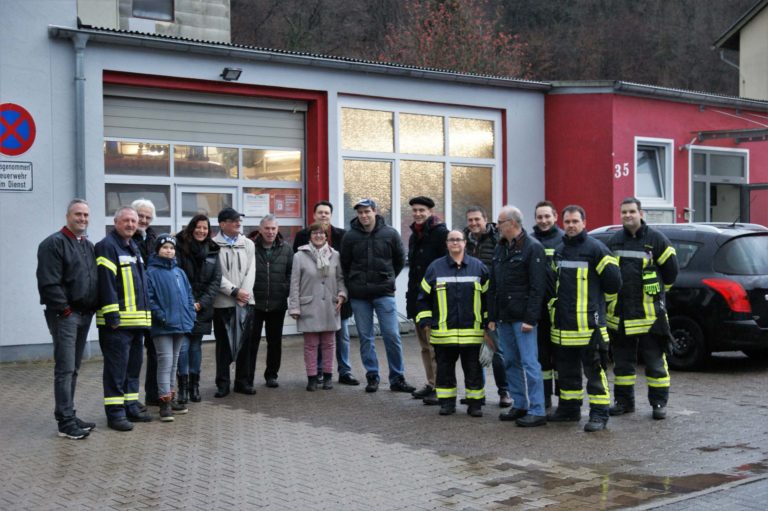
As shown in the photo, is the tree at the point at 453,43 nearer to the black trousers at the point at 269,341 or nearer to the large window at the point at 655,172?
the large window at the point at 655,172

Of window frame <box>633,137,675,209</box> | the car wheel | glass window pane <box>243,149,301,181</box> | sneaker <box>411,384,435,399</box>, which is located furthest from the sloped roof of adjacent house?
sneaker <box>411,384,435,399</box>

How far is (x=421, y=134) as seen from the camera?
16266 millimetres

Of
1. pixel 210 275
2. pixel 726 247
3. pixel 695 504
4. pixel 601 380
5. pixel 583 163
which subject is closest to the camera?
pixel 695 504

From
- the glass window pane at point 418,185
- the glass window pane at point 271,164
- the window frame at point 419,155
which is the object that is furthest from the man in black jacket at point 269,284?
the glass window pane at point 418,185

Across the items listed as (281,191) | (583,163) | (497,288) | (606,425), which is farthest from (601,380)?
(583,163)

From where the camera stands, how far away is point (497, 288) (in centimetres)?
891

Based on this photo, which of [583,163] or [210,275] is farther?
[583,163]

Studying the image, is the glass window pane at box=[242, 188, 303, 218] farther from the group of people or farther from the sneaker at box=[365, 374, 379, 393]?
the sneaker at box=[365, 374, 379, 393]

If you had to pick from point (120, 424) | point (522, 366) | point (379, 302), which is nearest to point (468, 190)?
point (379, 302)

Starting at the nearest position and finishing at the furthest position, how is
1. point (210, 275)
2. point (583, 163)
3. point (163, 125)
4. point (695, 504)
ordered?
1. point (695, 504)
2. point (210, 275)
3. point (163, 125)
4. point (583, 163)

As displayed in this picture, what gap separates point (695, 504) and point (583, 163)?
11.5 meters

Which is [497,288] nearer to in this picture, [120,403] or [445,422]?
[445,422]

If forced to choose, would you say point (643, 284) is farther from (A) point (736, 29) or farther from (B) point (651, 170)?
(A) point (736, 29)

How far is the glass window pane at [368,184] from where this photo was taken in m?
15.3
